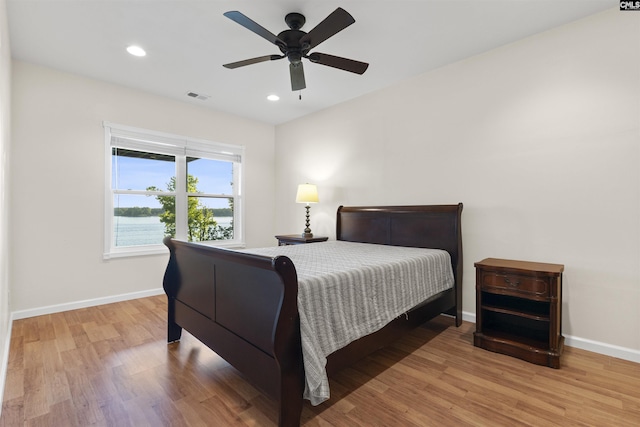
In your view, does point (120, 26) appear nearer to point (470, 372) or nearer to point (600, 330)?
point (470, 372)

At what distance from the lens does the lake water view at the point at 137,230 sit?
3819 millimetres

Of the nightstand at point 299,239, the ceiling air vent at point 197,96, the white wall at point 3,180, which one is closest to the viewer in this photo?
the white wall at point 3,180

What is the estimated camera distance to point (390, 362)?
88.5 inches

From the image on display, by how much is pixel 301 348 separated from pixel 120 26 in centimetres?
292

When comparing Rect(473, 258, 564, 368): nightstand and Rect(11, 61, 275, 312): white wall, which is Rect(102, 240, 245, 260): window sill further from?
Rect(473, 258, 564, 368): nightstand

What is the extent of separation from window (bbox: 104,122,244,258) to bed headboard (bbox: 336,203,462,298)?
200cm

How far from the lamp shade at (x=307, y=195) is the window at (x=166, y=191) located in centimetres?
128

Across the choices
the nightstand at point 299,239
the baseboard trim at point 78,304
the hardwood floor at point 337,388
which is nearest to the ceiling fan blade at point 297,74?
the nightstand at point 299,239

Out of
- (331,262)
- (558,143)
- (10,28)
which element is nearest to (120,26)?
(10,28)

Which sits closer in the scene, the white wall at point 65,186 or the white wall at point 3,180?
the white wall at point 3,180

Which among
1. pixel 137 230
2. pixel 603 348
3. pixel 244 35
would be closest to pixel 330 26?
pixel 244 35

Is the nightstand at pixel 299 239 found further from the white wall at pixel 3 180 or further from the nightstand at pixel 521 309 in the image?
the white wall at pixel 3 180

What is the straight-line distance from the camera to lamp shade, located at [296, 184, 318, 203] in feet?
13.7

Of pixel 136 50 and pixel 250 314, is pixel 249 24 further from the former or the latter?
pixel 250 314
